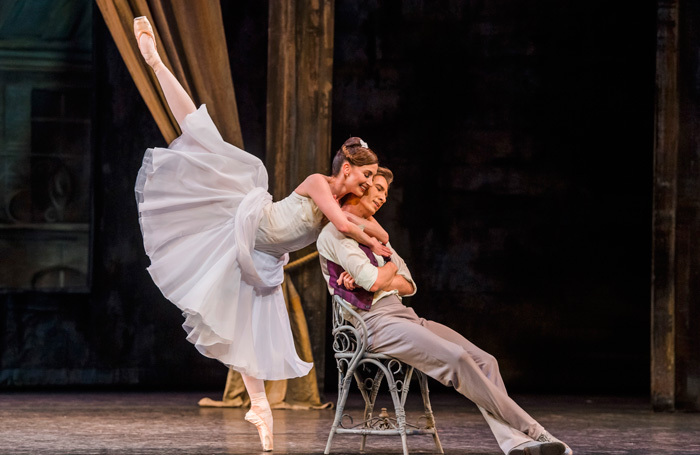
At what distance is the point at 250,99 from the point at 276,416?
7.85 feet

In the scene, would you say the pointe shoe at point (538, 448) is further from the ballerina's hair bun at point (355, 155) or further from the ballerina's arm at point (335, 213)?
the ballerina's hair bun at point (355, 155)

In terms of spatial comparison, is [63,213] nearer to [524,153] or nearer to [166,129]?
[166,129]

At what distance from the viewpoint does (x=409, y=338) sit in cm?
362

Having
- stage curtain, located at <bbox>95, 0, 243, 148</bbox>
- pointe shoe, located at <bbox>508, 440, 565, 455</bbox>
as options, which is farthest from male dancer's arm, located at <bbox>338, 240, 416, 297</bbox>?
stage curtain, located at <bbox>95, 0, 243, 148</bbox>

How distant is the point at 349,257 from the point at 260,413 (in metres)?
0.80

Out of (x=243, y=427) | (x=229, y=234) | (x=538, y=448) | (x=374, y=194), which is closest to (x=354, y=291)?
(x=374, y=194)

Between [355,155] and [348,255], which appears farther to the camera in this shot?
[355,155]

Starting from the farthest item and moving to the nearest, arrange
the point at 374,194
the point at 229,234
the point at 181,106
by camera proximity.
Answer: the point at 181,106, the point at 229,234, the point at 374,194

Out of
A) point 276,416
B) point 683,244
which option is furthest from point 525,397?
point 276,416

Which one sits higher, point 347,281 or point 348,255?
point 348,255

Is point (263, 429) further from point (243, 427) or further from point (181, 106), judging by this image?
point (181, 106)

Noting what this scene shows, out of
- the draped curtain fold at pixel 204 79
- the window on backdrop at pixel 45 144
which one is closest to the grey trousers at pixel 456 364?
the draped curtain fold at pixel 204 79

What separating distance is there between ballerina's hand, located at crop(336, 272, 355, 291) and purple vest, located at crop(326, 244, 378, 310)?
0.08ft

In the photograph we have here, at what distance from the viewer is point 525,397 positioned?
21.6 feet
